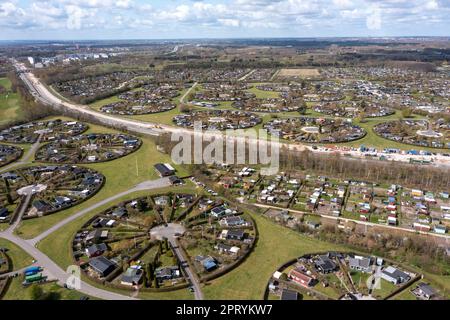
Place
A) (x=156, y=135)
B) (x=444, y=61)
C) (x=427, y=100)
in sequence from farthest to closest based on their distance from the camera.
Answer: (x=444, y=61) → (x=427, y=100) → (x=156, y=135)

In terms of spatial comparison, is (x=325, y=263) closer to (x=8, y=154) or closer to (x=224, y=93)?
(x=8, y=154)

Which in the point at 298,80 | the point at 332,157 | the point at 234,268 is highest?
the point at 298,80

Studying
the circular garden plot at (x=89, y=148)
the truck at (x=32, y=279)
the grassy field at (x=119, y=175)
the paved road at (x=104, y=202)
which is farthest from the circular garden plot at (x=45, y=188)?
the truck at (x=32, y=279)

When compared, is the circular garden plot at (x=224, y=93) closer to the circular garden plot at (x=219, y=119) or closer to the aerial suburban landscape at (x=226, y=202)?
the aerial suburban landscape at (x=226, y=202)

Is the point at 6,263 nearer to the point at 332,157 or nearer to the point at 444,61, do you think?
the point at 332,157

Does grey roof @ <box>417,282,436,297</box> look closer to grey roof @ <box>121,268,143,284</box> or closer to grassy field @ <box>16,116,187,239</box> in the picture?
grey roof @ <box>121,268,143,284</box>

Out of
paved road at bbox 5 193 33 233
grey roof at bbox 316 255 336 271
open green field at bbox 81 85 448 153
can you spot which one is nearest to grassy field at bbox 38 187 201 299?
paved road at bbox 5 193 33 233

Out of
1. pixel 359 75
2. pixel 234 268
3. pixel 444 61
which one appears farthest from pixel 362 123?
pixel 444 61
